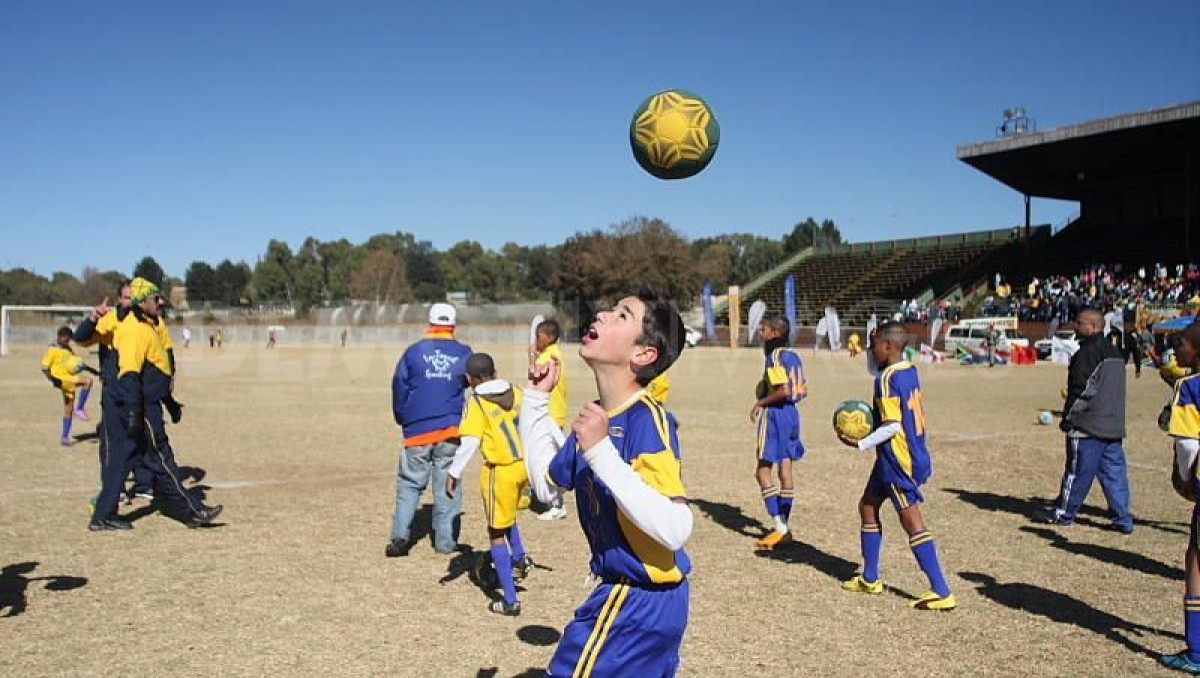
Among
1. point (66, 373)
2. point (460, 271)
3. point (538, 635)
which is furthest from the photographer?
point (460, 271)

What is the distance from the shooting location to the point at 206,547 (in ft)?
25.4

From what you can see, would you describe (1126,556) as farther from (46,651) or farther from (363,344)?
(363,344)

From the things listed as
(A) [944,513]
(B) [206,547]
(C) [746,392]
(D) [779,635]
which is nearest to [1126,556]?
(A) [944,513]

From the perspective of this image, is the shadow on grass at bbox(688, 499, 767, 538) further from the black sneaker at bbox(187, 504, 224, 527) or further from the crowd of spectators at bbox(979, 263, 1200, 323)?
the crowd of spectators at bbox(979, 263, 1200, 323)

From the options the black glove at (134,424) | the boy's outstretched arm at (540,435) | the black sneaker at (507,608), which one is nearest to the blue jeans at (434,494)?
the black sneaker at (507,608)

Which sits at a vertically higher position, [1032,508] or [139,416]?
[139,416]

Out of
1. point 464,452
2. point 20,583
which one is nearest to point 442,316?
point 464,452

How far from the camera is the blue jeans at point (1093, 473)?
27.5ft

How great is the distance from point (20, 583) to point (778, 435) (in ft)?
20.5

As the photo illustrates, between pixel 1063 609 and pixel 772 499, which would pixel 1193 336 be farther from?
pixel 772 499

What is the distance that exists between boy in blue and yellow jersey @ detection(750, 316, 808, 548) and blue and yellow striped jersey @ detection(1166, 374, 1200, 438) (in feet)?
10.2

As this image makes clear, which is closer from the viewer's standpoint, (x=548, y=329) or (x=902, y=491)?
(x=902, y=491)

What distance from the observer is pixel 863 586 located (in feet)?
21.4

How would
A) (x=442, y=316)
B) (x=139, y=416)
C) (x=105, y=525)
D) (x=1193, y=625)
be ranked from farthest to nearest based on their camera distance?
(x=139, y=416), (x=105, y=525), (x=442, y=316), (x=1193, y=625)
